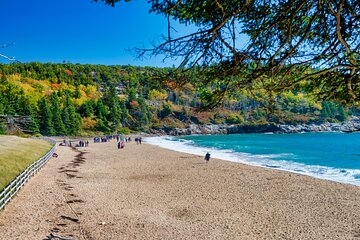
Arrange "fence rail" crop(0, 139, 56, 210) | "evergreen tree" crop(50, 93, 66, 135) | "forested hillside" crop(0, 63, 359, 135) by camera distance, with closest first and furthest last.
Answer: "fence rail" crop(0, 139, 56, 210) < "forested hillside" crop(0, 63, 359, 135) < "evergreen tree" crop(50, 93, 66, 135)

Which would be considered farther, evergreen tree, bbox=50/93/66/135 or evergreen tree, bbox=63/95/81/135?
evergreen tree, bbox=63/95/81/135

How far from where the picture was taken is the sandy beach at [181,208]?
33.1ft

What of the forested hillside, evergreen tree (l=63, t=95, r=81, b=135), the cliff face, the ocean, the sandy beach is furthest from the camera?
the cliff face

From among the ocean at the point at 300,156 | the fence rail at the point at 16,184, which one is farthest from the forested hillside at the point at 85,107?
the fence rail at the point at 16,184

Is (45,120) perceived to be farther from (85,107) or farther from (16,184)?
(16,184)

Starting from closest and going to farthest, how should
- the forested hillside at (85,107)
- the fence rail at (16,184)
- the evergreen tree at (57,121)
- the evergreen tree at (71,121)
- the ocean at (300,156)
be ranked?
the fence rail at (16,184) < the ocean at (300,156) < the forested hillside at (85,107) < the evergreen tree at (57,121) < the evergreen tree at (71,121)

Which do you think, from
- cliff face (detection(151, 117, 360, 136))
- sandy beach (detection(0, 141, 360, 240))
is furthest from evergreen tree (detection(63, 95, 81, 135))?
sandy beach (detection(0, 141, 360, 240))

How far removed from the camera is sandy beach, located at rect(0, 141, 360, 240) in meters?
10.1

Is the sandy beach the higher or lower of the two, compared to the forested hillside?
lower

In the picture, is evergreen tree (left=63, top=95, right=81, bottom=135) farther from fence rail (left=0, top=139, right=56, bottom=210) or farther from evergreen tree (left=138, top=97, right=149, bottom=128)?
fence rail (left=0, top=139, right=56, bottom=210)

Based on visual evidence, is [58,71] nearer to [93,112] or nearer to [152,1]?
[93,112]

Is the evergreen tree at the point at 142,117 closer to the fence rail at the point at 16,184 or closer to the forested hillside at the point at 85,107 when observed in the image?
the forested hillside at the point at 85,107

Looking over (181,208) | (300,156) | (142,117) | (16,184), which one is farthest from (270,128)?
(16,184)

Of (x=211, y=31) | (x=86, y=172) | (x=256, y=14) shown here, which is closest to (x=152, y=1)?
(x=211, y=31)
